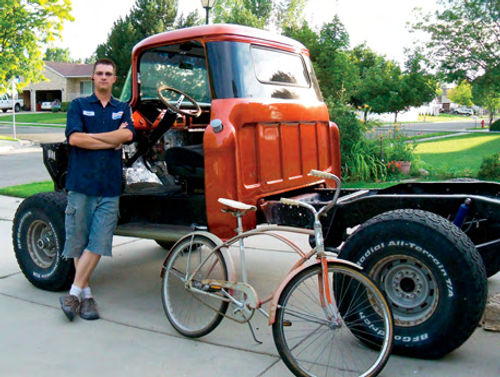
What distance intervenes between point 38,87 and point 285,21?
94.0ft

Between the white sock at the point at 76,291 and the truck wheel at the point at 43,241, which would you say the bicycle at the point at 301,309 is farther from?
the truck wheel at the point at 43,241

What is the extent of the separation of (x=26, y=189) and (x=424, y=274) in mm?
9520

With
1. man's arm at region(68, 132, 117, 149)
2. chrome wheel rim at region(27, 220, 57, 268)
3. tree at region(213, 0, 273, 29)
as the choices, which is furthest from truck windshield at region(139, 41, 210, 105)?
tree at region(213, 0, 273, 29)

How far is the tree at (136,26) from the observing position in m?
34.8

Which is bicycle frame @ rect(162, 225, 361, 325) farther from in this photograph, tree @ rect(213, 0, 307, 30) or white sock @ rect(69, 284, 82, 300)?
tree @ rect(213, 0, 307, 30)

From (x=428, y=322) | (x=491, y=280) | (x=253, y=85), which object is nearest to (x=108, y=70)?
(x=253, y=85)

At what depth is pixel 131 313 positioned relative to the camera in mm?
4578

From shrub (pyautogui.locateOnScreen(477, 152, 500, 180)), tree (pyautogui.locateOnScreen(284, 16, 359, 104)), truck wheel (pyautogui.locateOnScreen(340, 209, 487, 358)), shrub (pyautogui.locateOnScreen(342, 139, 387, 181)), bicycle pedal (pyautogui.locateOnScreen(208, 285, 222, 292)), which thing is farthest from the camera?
tree (pyautogui.locateOnScreen(284, 16, 359, 104))

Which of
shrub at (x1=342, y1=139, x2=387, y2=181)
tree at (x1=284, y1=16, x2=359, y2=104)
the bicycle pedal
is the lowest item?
the bicycle pedal

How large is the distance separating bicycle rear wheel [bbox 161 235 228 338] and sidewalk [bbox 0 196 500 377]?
0.36 ft

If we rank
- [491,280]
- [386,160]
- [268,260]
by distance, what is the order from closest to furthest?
1. [491,280]
2. [268,260]
3. [386,160]

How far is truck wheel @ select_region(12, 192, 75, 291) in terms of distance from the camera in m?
5.00

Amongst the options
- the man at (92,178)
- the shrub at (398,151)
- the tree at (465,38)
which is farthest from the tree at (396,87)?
the man at (92,178)

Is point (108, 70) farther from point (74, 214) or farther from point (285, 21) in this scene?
point (285, 21)
